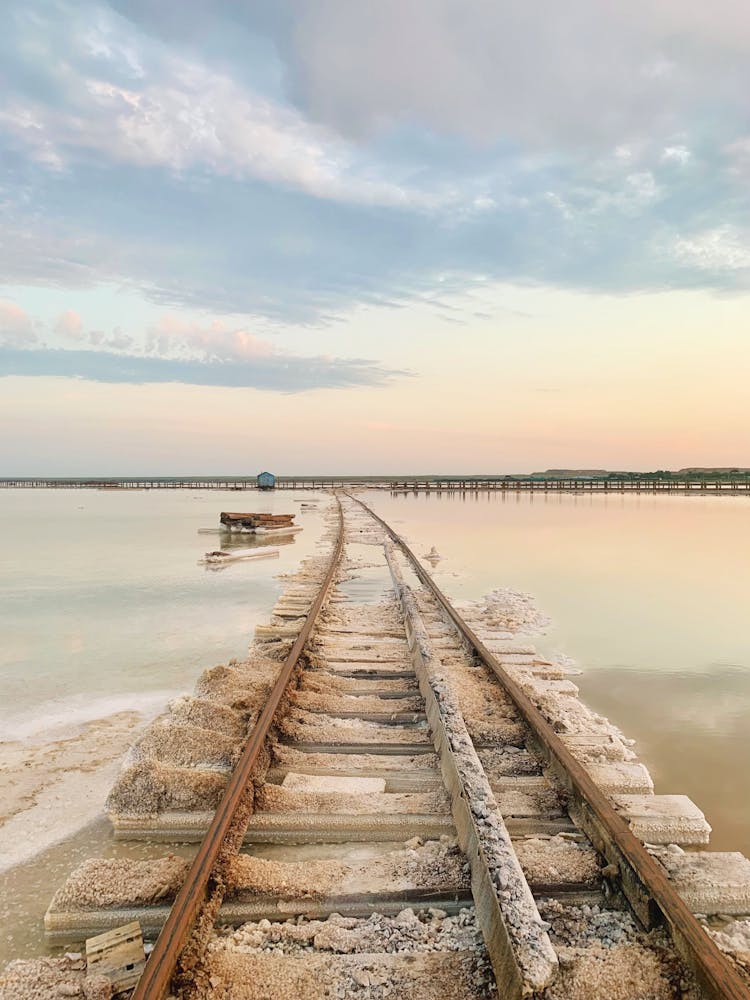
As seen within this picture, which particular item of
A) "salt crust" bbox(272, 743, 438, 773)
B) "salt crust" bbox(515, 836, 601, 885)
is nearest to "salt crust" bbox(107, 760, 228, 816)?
"salt crust" bbox(272, 743, 438, 773)

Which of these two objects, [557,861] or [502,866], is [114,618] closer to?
[557,861]

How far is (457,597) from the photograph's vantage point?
11.6 meters

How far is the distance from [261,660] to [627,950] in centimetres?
517

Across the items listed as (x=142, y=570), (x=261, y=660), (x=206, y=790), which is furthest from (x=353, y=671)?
(x=142, y=570)

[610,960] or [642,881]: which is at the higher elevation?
[642,881]

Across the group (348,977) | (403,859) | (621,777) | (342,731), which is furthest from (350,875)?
(621,777)

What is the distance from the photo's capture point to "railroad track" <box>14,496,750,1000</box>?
7.85ft

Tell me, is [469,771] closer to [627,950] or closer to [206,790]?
[627,950]

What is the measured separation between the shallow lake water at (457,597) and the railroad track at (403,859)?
406mm

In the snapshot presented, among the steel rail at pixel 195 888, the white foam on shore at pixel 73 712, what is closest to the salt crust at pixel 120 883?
the steel rail at pixel 195 888

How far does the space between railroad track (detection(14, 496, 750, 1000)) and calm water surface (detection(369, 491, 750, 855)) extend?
460mm

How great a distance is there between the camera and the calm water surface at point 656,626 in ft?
16.1

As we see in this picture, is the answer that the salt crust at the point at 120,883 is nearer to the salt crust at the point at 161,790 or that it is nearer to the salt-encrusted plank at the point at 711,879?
the salt crust at the point at 161,790

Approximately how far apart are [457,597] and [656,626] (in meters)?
3.36
